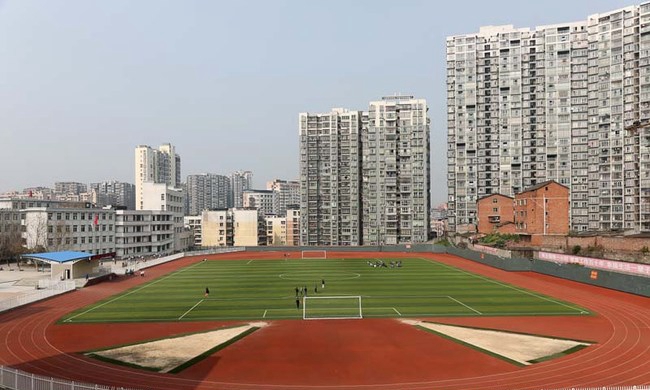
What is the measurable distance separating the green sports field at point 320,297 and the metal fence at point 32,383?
1767 centimetres

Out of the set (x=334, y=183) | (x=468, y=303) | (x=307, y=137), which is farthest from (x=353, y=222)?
(x=468, y=303)

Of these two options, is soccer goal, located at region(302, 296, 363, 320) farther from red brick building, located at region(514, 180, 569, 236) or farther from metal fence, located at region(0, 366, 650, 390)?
red brick building, located at region(514, 180, 569, 236)

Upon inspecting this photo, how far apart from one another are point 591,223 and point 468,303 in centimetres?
8580

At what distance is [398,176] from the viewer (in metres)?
134

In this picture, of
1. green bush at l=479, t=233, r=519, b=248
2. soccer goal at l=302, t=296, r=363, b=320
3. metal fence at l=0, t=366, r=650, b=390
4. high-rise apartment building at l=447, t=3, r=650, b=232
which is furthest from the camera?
high-rise apartment building at l=447, t=3, r=650, b=232

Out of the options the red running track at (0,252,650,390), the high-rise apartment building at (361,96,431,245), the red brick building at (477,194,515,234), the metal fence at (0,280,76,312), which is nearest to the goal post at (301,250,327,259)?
the high-rise apartment building at (361,96,431,245)

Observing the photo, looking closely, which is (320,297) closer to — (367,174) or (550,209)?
(550,209)

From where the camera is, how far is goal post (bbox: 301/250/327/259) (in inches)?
3836

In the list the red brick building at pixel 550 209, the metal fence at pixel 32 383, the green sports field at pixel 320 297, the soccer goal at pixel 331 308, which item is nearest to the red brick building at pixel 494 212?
the red brick building at pixel 550 209

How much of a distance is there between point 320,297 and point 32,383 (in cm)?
3074

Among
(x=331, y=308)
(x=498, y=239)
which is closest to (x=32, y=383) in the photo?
(x=331, y=308)

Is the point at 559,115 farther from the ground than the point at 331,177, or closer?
farther from the ground

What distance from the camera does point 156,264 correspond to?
277 feet

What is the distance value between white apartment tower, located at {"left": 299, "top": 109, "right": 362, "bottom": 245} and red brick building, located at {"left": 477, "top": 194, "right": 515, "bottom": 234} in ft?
119
